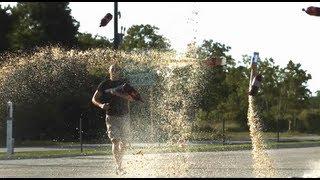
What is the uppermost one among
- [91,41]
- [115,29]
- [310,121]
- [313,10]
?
[91,41]

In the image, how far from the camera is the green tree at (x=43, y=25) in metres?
41.1

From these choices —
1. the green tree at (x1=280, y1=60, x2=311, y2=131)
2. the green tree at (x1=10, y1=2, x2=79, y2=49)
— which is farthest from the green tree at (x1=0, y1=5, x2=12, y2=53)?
the green tree at (x1=280, y1=60, x2=311, y2=131)

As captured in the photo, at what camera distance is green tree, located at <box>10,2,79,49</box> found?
4106 centimetres

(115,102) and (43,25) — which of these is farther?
(43,25)

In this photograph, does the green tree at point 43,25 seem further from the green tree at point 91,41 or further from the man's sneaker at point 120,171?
the man's sneaker at point 120,171

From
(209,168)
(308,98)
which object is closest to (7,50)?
(308,98)

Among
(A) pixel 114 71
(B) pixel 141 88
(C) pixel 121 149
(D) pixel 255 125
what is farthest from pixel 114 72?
(B) pixel 141 88

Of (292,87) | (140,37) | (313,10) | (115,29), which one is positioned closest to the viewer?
(313,10)

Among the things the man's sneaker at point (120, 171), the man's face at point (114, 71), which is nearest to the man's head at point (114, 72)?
the man's face at point (114, 71)

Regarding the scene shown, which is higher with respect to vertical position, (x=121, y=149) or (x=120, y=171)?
(x=121, y=149)

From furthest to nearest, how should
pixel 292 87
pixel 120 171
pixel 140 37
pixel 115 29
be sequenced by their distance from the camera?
pixel 292 87
pixel 140 37
pixel 115 29
pixel 120 171

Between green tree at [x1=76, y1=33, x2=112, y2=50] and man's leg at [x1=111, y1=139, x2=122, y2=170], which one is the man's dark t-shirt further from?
green tree at [x1=76, y1=33, x2=112, y2=50]

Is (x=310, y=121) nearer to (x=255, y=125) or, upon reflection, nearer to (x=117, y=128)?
(x=255, y=125)

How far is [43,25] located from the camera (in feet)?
136
